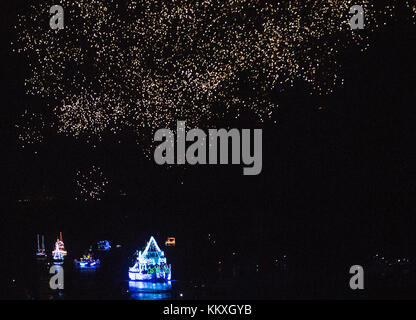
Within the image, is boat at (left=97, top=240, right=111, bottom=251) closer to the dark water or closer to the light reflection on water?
the dark water

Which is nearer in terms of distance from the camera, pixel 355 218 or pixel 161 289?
pixel 161 289

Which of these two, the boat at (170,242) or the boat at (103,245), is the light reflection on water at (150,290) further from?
the boat at (103,245)

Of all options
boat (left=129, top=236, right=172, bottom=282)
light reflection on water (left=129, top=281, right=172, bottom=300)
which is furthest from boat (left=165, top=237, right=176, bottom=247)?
light reflection on water (left=129, top=281, right=172, bottom=300)

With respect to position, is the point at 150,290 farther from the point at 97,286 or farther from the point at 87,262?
the point at 87,262
